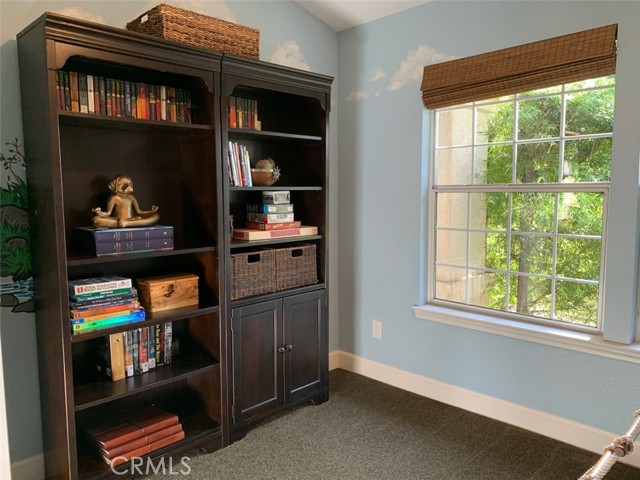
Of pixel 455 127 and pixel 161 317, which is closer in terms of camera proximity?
pixel 161 317

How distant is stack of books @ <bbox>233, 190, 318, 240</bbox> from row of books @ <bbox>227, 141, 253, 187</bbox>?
7.4 inches

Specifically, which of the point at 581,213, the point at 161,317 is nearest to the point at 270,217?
the point at 161,317

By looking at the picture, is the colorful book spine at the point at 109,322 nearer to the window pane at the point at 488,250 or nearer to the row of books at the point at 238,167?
the row of books at the point at 238,167

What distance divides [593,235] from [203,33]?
2.10 meters

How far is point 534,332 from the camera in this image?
99.0 inches

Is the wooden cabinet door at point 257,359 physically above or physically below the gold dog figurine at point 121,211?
below

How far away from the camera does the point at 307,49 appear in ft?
10.3

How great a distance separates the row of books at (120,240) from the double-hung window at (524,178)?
1.62 meters

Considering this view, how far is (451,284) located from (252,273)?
125 centimetres

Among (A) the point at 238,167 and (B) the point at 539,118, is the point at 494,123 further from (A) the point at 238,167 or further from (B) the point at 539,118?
(A) the point at 238,167

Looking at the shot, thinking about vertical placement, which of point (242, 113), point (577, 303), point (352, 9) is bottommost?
point (577, 303)

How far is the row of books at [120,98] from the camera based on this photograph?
1.97 m

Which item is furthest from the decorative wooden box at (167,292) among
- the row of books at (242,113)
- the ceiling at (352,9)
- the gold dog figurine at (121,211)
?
the ceiling at (352,9)

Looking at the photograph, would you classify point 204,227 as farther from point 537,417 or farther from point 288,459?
point 537,417
